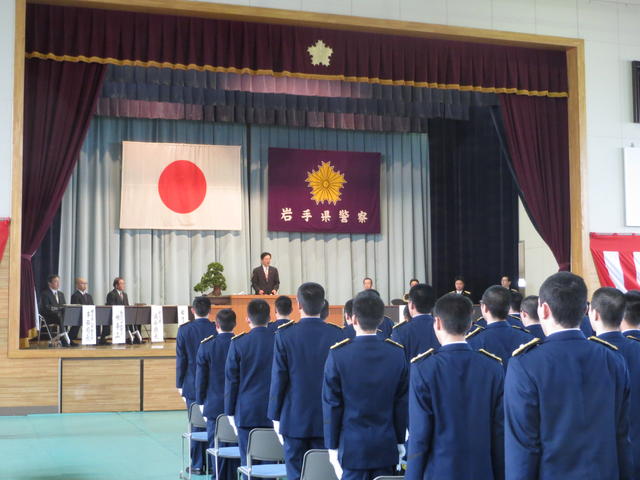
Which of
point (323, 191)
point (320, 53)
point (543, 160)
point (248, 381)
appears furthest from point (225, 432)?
point (323, 191)

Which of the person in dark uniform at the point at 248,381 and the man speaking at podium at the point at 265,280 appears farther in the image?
the man speaking at podium at the point at 265,280

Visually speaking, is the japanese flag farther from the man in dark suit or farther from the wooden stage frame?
the wooden stage frame

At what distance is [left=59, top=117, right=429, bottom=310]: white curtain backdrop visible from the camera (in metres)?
14.7

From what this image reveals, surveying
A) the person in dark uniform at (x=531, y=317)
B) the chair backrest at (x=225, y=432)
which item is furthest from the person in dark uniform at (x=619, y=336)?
the chair backrest at (x=225, y=432)

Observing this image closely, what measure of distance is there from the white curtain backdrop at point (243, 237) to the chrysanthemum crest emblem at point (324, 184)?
62cm

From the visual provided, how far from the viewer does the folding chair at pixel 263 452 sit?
406 centimetres

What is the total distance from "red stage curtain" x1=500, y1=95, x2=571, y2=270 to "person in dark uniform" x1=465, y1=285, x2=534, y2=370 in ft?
24.4

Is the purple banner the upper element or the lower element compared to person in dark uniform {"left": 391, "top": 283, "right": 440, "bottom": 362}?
upper

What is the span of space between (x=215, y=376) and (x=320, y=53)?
6.12 metres

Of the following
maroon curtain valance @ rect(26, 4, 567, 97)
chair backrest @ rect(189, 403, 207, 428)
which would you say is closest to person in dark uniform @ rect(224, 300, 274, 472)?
chair backrest @ rect(189, 403, 207, 428)

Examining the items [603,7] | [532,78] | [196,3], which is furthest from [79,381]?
[603,7]

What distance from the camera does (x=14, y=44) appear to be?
9.35m

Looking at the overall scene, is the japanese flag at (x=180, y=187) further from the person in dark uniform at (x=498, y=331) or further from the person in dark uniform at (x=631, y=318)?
the person in dark uniform at (x=631, y=318)

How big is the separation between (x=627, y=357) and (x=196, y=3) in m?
7.97
